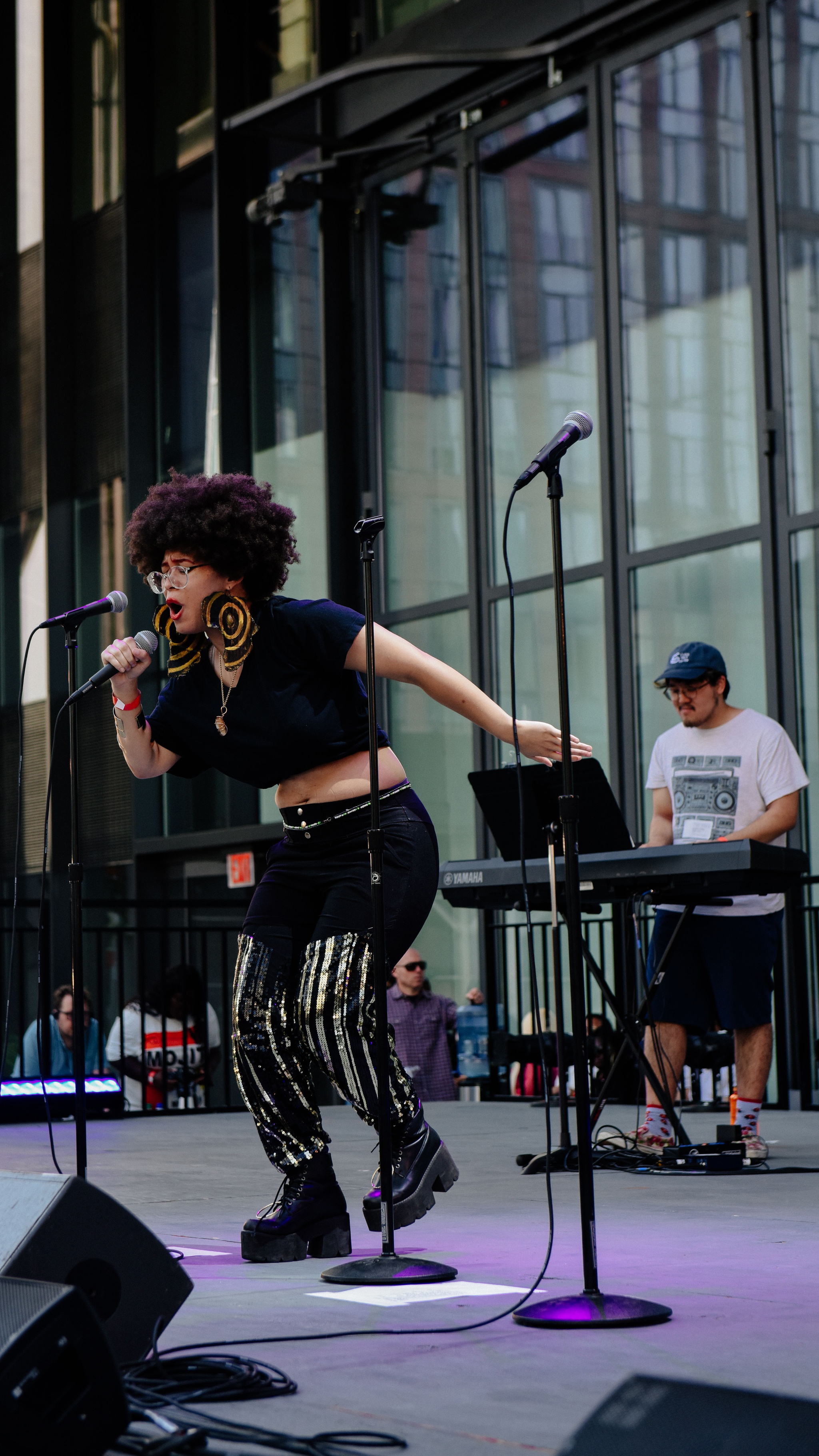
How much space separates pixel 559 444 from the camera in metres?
3.38

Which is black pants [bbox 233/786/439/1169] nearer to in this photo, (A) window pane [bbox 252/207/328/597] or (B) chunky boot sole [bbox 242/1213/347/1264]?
(B) chunky boot sole [bbox 242/1213/347/1264]

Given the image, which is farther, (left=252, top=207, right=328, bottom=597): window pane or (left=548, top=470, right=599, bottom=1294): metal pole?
(left=252, top=207, right=328, bottom=597): window pane

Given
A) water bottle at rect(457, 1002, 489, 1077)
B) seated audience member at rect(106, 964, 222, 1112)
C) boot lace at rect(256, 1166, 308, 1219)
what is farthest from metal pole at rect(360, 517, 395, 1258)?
water bottle at rect(457, 1002, 489, 1077)

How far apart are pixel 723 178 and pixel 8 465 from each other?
8.09 metres

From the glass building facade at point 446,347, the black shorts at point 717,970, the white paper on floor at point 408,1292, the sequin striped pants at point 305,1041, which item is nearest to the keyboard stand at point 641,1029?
the black shorts at point 717,970

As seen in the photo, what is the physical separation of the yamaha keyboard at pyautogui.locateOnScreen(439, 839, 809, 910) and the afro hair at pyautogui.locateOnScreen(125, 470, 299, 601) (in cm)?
A: 134

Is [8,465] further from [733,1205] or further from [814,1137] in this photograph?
[733,1205]

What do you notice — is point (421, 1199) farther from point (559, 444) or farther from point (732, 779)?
point (732, 779)

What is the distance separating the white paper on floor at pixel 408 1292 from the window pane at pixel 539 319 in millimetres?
7576

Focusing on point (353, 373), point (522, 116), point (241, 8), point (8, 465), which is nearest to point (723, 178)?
point (522, 116)

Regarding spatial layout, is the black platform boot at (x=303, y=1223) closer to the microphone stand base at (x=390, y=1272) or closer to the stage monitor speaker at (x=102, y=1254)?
the microphone stand base at (x=390, y=1272)

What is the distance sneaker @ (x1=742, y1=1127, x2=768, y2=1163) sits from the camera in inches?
224

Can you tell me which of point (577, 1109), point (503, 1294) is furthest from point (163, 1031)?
point (577, 1109)

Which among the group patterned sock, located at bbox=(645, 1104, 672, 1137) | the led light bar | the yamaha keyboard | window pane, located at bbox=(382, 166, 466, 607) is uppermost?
window pane, located at bbox=(382, 166, 466, 607)
